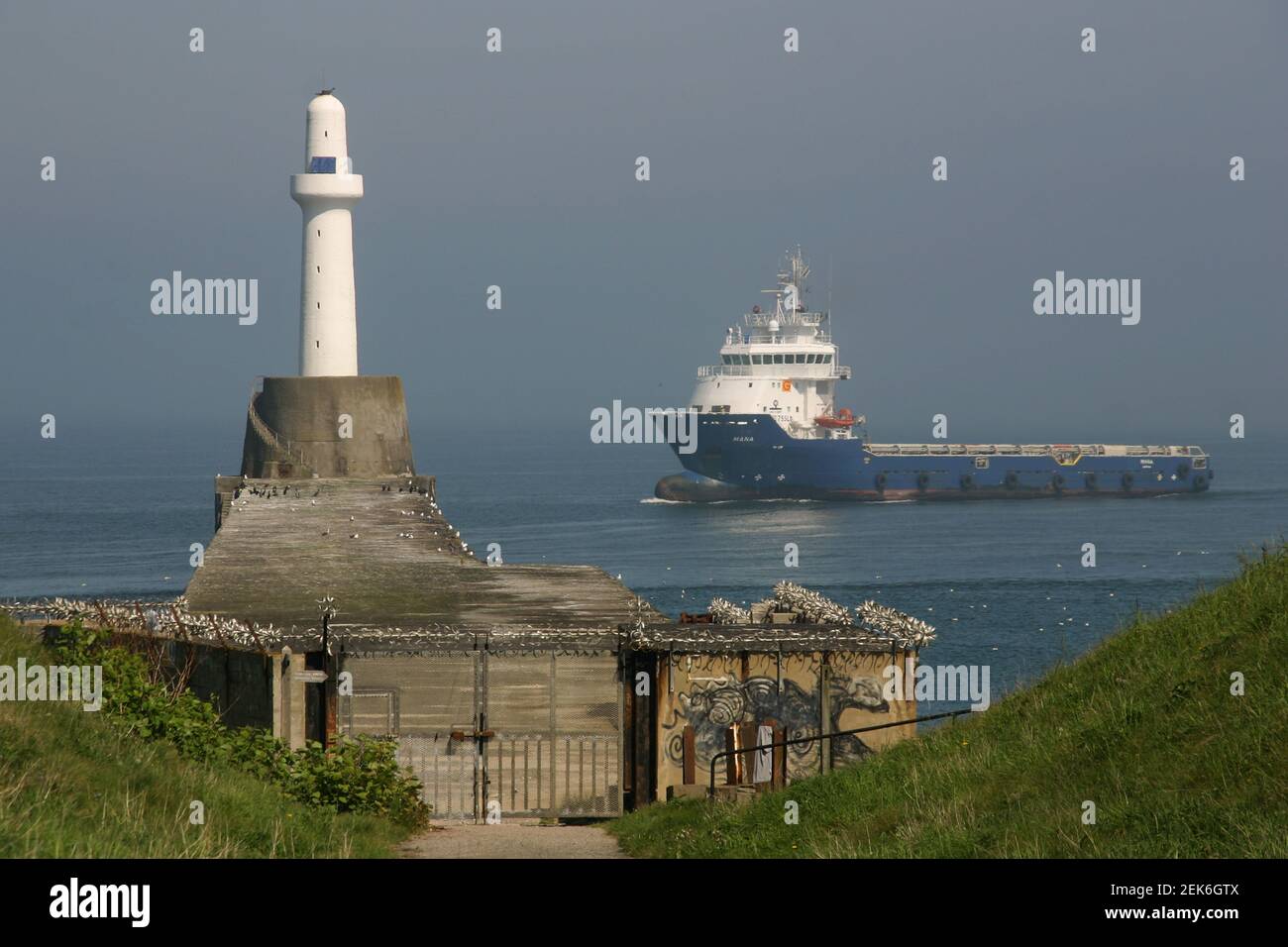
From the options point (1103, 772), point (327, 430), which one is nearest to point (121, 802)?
point (1103, 772)

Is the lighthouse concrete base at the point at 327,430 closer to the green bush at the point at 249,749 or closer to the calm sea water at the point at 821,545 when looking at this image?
the calm sea water at the point at 821,545

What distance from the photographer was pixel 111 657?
12.7m

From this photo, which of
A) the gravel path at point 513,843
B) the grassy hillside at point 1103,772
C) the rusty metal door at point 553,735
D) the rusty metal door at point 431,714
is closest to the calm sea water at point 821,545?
the rusty metal door at point 553,735

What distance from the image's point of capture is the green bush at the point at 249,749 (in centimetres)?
1178

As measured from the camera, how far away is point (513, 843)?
1294 cm

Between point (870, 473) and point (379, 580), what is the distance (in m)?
67.1

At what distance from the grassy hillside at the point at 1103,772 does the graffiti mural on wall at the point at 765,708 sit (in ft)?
13.9

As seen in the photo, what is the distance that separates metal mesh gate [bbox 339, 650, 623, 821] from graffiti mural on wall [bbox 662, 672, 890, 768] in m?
0.77

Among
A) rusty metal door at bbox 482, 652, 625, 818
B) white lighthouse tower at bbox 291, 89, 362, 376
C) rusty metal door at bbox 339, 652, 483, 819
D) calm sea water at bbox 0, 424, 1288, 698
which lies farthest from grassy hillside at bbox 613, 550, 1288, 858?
white lighthouse tower at bbox 291, 89, 362, 376

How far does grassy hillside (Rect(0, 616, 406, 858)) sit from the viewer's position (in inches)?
294

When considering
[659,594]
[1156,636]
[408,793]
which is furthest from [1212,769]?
[659,594]

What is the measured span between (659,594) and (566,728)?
34.0 metres
